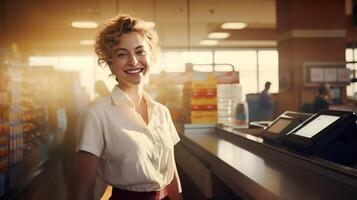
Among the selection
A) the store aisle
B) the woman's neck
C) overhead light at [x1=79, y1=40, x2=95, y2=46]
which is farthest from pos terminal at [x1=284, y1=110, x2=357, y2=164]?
overhead light at [x1=79, y1=40, x2=95, y2=46]

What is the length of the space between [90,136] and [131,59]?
32cm

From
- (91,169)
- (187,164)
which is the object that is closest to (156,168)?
(91,169)

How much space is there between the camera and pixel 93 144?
1.41 meters

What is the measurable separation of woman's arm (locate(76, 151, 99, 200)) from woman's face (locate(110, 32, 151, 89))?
12.7 inches

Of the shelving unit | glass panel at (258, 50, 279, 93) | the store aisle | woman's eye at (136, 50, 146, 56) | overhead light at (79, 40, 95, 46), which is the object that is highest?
overhead light at (79, 40, 95, 46)

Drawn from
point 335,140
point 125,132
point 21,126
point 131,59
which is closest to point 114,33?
point 131,59

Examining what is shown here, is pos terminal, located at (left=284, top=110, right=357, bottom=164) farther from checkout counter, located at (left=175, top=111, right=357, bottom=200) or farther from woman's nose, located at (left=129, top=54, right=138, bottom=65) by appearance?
woman's nose, located at (left=129, top=54, right=138, bottom=65)

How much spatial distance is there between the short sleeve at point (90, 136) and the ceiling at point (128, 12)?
14.2 ft

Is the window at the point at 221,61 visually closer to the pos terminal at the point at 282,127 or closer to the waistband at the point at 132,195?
the pos terminal at the point at 282,127

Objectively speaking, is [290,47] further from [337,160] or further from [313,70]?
[337,160]

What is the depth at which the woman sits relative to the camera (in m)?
1.43

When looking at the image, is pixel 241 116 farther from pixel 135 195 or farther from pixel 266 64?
pixel 266 64

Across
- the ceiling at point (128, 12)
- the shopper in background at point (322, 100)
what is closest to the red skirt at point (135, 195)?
the ceiling at point (128, 12)

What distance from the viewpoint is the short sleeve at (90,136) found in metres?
1.41
